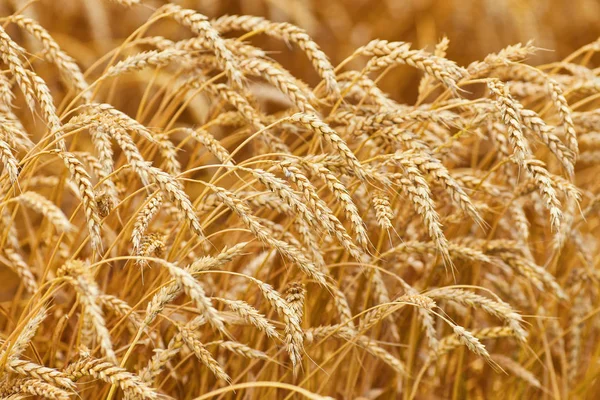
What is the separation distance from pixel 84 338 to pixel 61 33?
3.08 metres

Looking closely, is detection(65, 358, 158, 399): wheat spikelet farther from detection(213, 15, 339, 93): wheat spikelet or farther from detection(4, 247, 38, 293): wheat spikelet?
detection(213, 15, 339, 93): wheat spikelet

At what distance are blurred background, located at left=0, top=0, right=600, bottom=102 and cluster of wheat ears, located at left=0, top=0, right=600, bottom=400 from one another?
234cm

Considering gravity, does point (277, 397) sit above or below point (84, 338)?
below

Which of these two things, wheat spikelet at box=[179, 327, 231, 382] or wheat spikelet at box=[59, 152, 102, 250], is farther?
wheat spikelet at box=[179, 327, 231, 382]

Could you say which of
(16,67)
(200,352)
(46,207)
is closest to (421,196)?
(200,352)

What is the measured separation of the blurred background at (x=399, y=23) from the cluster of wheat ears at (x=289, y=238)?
7.67ft

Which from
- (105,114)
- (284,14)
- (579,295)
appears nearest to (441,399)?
(579,295)

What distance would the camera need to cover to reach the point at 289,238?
2031 mm

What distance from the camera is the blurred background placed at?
15.3 ft

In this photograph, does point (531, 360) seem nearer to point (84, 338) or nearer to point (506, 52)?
point (506, 52)

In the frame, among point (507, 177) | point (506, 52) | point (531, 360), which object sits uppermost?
point (506, 52)

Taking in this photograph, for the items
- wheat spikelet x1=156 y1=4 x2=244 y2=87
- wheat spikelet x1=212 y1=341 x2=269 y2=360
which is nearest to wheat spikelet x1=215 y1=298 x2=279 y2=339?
wheat spikelet x1=212 y1=341 x2=269 y2=360

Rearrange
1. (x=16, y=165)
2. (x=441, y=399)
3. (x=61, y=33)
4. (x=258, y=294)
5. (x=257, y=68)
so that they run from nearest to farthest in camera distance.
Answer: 1. (x=16, y=165)
2. (x=257, y=68)
3. (x=258, y=294)
4. (x=441, y=399)
5. (x=61, y=33)

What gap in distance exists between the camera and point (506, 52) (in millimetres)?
1989
